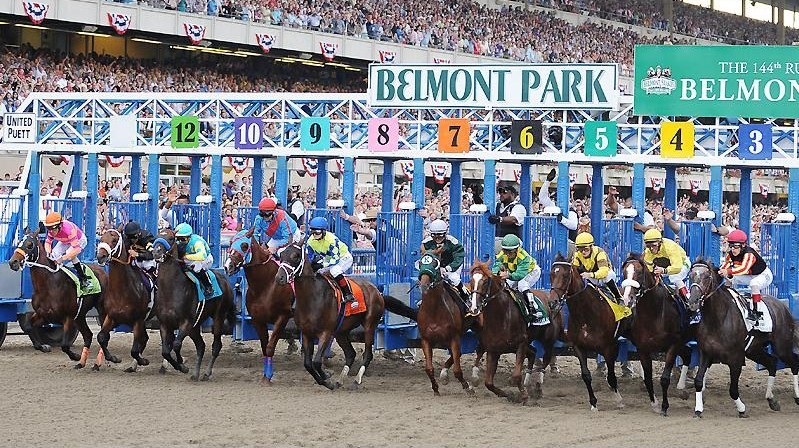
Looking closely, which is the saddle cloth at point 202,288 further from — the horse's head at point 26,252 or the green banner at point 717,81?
the green banner at point 717,81

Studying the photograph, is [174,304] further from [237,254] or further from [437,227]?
[437,227]

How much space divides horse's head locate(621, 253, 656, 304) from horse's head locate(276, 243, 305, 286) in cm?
282

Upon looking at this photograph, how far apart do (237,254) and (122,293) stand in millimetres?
1368

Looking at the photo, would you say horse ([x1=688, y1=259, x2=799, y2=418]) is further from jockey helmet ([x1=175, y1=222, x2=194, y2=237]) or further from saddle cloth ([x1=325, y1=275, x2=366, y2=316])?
jockey helmet ([x1=175, y1=222, x2=194, y2=237])

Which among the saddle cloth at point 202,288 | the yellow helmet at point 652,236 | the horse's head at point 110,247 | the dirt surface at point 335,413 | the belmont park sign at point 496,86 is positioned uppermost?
the belmont park sign at point 496,86

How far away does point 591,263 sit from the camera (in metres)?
11.5

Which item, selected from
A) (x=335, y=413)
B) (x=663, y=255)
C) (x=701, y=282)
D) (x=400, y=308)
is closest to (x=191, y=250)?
(x=400, y=308)

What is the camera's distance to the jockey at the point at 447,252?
39.6ft

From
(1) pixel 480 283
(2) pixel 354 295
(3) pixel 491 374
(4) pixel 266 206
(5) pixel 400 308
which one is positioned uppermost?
(4) pixel 266 206

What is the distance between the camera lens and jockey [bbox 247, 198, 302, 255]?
13.0m

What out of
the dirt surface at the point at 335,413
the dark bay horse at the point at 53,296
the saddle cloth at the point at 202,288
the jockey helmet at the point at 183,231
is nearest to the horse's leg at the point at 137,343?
the dirt surface at the point at 335,413

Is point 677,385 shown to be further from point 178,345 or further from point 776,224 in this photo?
point 178,345

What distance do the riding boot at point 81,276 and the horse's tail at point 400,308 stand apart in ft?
9.69

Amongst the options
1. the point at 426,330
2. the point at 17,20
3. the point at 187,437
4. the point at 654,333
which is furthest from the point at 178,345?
the point at 17,20
